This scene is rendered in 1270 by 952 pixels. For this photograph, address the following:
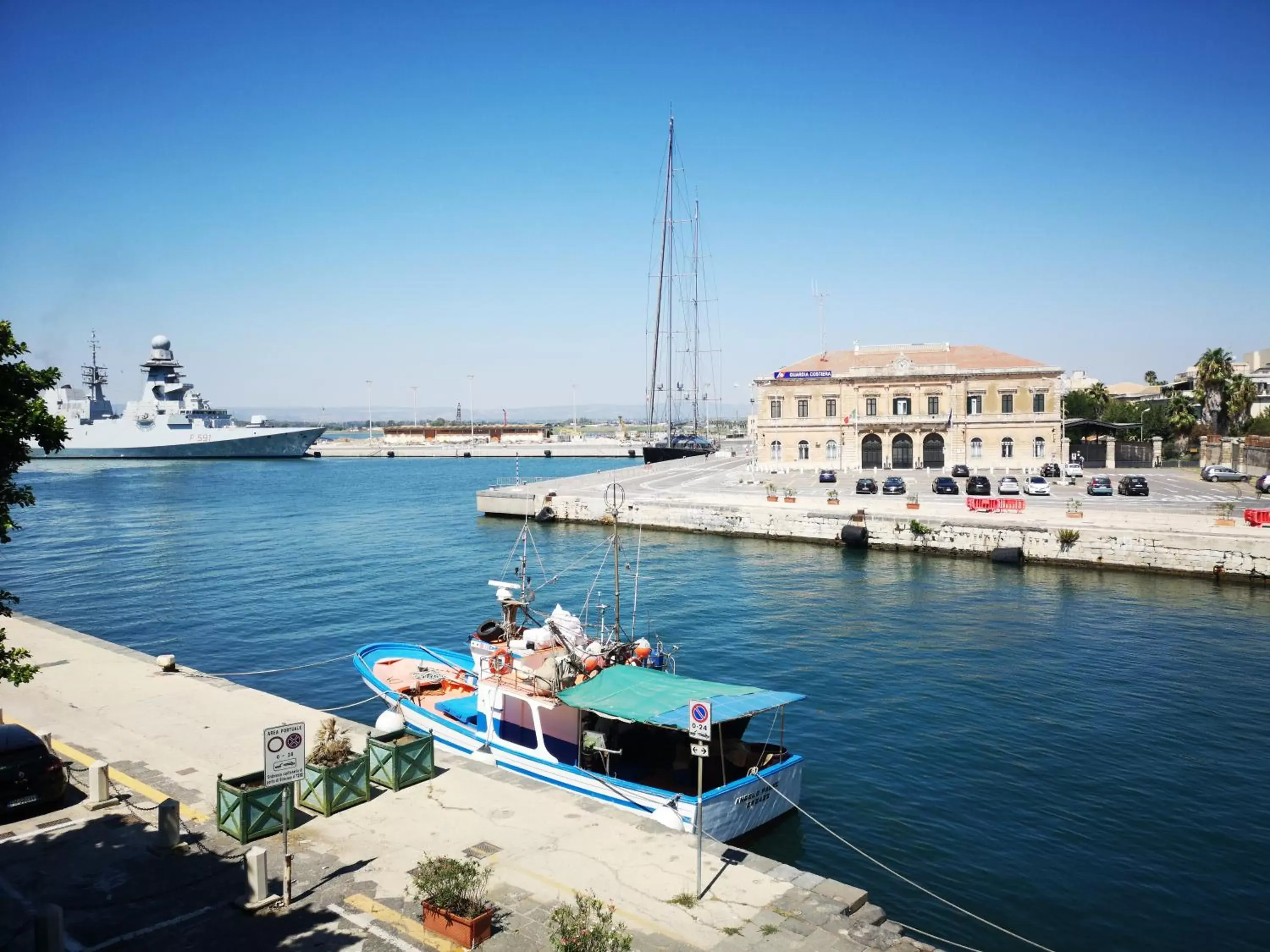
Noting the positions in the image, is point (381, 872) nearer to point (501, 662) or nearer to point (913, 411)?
point (501, 662)

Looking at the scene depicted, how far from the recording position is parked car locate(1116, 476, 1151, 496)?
52000 mm

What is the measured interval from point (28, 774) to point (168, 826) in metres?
2.96

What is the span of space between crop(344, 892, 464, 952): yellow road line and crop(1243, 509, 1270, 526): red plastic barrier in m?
41.7

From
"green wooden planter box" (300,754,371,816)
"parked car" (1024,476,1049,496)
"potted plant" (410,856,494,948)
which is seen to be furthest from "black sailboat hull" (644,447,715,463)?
"potted plant" (410,856,494,948)

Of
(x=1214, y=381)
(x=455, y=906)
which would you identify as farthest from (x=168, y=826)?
(x=1214, y=381)

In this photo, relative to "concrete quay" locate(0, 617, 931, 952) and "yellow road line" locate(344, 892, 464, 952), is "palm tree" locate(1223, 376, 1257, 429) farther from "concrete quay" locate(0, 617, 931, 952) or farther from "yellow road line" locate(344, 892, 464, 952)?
"yellow road line" locate(344, 892, 464, 952)

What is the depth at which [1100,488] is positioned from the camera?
174ft

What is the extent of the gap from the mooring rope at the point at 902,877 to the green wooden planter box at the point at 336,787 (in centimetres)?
676

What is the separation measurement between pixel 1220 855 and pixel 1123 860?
5.76 ft

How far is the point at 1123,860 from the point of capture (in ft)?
48.5

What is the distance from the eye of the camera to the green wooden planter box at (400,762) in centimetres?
1455

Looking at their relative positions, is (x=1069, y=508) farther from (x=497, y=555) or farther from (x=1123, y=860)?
(x=1123, y=860)

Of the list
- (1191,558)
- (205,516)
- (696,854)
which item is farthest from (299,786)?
(205,516)

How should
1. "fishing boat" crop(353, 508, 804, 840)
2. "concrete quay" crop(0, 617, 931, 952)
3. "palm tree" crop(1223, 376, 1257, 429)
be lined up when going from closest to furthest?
"concrete quay" crop(0, 617, 931, 952), "fishing boat" crop(353, 508, 804, 840), "palm tree" crop(1223, 376, 1257, 429)
